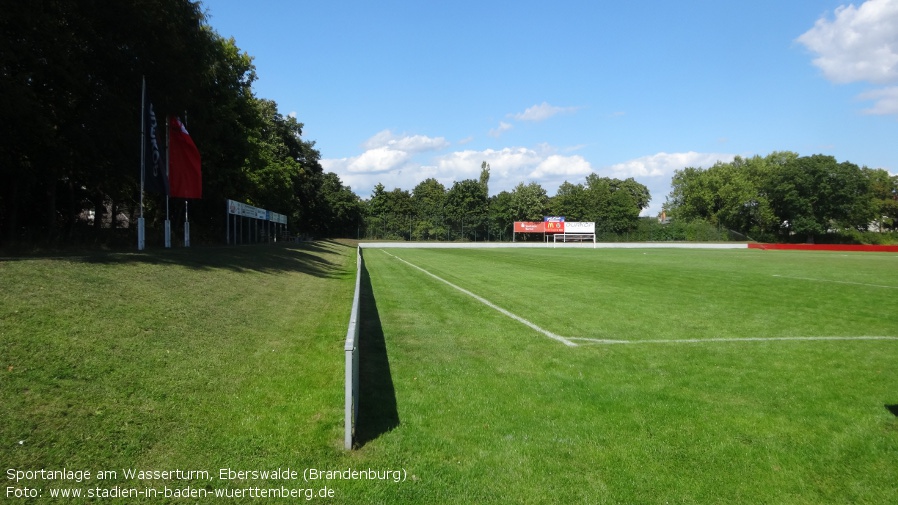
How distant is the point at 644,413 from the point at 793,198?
94.7 m

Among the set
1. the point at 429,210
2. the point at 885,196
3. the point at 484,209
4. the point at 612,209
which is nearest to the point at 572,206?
the point at 612,209

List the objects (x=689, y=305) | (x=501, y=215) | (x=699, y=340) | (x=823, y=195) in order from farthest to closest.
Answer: (x=501, y=215)
(x=823, y=195)
(x=689, y=305)
(x=699, y=340)

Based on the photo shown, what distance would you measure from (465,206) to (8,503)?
328ft

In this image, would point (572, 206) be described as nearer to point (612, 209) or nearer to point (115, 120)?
point (612, 209)

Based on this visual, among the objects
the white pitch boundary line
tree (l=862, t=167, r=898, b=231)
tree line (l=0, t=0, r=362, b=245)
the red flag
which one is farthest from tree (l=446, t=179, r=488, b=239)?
the white pitch boundary line

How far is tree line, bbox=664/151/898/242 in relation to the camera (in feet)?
275

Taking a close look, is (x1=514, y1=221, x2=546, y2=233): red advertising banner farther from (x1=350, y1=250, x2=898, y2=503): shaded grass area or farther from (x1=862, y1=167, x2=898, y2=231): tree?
(x1=350, y1=250, x2=898, y2=503): shaded grass area

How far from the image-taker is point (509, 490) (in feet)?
13.7

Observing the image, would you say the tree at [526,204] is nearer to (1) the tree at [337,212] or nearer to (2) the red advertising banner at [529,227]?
(2) the red advertising banner at [529,227]

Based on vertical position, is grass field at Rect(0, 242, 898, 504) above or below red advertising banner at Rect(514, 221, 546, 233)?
below

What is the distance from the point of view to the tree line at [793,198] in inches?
3300

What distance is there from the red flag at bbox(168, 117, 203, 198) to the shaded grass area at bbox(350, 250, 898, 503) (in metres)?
13.0

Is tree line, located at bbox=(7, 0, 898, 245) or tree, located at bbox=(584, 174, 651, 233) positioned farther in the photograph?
tree, located at bbox=(584, 174, 651, 233)

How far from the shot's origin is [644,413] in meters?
5.84
